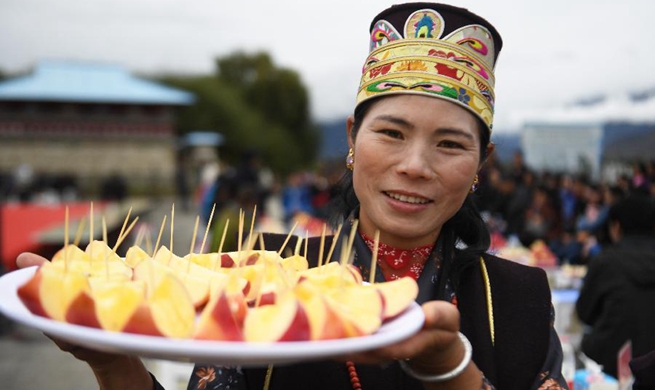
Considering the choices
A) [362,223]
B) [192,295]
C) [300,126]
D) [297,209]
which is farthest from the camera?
[300,126]

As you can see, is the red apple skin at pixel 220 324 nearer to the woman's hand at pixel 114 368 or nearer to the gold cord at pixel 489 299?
the woman's hand at pixel 114 368

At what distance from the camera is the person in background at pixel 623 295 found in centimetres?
385

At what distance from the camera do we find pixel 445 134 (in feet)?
4.72

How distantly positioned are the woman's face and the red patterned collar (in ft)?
0.33

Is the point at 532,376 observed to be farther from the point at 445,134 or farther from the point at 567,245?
the point at 567,245

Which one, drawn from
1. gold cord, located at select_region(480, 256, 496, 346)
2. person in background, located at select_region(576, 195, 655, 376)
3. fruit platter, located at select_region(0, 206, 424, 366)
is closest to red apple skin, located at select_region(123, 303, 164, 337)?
fruit platter, located at select_region(0, 206, 424, 366)

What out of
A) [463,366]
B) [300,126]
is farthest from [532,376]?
[300,126]

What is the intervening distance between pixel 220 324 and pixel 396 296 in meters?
0.32

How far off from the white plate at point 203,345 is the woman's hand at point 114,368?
268mm

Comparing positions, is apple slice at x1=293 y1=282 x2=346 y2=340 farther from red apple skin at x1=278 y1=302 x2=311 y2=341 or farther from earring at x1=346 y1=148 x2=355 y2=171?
earring at x1=346 y1=148 x2=355 y2=171

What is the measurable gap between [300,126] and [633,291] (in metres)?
52.7

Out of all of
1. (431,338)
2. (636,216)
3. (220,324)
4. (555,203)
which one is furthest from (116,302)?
(555,203)

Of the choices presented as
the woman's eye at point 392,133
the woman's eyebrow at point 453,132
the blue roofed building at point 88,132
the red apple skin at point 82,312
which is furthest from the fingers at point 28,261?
the blue roofed building at point 88,132

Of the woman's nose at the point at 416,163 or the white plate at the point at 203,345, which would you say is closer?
the white plate at the point at 203,345
